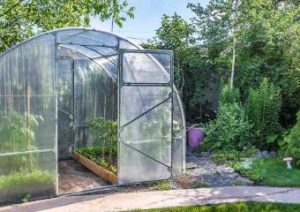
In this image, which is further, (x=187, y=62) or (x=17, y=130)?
(x=187, y=62)

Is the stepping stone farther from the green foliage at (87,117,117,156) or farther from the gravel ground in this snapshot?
the green foliage at (87,117,117,156)

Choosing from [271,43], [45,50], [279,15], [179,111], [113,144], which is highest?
[279,15]

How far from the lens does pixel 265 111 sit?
9078mm

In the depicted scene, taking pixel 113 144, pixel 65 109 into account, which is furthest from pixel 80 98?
pixel 113 144

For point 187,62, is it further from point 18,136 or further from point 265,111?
point 18,136

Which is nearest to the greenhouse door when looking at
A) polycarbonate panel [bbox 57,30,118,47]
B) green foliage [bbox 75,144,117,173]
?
polycarbonate panel [bbox 57,30,118,47]

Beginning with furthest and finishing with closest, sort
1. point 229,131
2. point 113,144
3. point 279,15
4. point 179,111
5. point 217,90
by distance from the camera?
point 217,90 < point 279,15 < point 229,131 < point 113,144 < point 179,111

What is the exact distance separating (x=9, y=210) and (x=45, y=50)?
7.70 feet

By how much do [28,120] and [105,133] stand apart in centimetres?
272

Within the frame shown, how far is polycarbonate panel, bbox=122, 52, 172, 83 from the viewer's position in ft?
21.7

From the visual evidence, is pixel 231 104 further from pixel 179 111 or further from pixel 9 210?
pixel 9 210

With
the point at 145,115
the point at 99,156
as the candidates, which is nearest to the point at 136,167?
the point at 145,115

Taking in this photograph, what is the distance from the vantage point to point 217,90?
11.5 meters

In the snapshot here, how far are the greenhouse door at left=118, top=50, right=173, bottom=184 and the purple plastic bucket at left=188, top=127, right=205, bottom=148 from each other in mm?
2702
